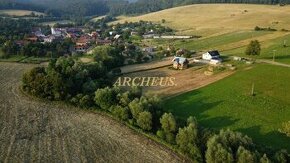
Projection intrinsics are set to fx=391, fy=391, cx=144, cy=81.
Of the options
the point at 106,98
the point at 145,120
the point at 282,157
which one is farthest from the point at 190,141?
the point at 106,98

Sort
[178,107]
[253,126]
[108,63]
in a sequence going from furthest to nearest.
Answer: [108,63] < [178,107] < [253,126]

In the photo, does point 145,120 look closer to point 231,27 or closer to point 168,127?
point 168,127

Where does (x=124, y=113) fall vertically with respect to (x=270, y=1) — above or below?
below

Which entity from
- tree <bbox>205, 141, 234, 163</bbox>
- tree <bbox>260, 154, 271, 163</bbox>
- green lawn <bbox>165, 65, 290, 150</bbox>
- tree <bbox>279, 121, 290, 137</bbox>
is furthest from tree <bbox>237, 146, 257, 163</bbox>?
tree <bbox>279, 121, 290, 137</bbox>

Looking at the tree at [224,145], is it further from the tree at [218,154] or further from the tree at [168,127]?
the tree at [168,127]

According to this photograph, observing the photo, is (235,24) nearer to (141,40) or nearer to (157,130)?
(141,40)

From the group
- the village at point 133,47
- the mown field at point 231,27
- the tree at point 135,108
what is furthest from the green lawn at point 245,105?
the mown field at point 231,27

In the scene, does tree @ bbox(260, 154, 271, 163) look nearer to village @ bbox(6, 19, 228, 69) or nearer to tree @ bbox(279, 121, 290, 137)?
tree @ bbox(279, 121, 290, 137)

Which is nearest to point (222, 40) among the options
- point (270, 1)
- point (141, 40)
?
point (141, 40)
